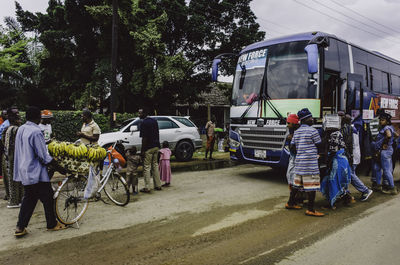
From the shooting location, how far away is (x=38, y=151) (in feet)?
14.1

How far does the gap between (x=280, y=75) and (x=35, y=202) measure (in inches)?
240

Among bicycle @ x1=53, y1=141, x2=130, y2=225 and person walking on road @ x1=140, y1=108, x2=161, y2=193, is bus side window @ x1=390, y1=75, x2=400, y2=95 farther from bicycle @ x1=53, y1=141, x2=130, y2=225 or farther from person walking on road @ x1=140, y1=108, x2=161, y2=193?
bicycle @ x1=53, y1=141, x2=130, y2=225

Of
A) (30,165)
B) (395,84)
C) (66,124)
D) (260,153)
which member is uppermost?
(395,84)

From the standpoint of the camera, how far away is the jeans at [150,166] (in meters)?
7.14

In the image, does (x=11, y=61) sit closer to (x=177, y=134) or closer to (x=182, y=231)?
(x=177, y=134)

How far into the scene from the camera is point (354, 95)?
27.7ft

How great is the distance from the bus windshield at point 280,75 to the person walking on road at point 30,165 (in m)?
5.40

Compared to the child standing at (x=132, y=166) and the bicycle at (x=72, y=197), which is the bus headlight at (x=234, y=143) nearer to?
the child standing at (x=132, y=166)

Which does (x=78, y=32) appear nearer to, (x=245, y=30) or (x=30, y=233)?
(x=245, y=30)

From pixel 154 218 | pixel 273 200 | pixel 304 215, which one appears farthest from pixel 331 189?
pixel 154 218

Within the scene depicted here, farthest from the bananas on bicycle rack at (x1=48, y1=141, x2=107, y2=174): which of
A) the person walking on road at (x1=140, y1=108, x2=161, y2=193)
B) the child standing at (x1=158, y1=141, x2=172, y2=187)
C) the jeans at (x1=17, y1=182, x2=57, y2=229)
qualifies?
the child standing at (x1=158, y1=141, x2=172, y2=187)

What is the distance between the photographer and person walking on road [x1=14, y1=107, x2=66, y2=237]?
430 cm

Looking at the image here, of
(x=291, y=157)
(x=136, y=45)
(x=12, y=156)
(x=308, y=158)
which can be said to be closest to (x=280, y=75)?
(x=291, y=157)

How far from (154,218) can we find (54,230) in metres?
1.55
